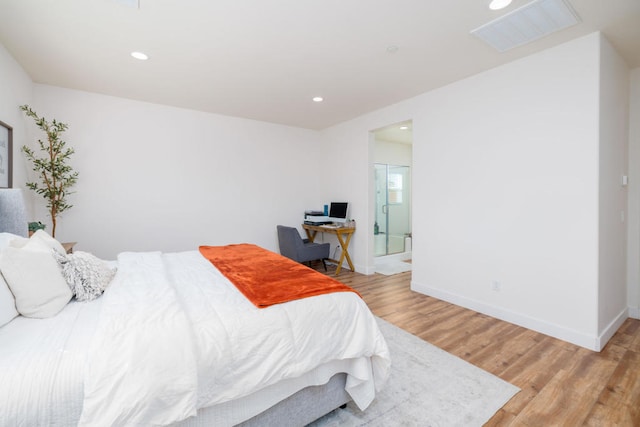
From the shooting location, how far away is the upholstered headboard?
2.03 meters

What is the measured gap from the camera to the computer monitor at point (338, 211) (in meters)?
4.68

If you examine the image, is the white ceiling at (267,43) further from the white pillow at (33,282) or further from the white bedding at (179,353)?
the white bedding at (179,353)

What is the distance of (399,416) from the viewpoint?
5.20 ft

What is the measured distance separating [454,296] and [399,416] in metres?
1.98

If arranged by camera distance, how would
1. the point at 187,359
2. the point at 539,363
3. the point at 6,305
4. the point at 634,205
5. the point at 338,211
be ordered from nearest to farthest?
1. the point at 187,359
2. the point at 6,305
3. the point at 539,363
4. the point at 634,205
5. the point at 338,211

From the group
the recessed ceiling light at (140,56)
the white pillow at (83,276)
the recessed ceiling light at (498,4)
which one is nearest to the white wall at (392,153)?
the recessed ceiling light at (498,4)

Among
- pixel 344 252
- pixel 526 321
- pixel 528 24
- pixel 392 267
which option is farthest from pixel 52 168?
pixel 526 321

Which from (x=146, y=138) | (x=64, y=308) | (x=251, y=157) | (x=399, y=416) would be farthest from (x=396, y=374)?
(x=146, y=138)

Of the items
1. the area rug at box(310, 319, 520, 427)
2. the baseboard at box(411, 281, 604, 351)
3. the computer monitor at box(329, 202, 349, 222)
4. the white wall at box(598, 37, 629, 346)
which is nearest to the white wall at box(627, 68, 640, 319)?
the white wall at box(598, 37, 629, 346)

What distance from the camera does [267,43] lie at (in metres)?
2.36

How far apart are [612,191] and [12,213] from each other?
16.1ft

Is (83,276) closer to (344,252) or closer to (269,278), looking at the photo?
(269,278)

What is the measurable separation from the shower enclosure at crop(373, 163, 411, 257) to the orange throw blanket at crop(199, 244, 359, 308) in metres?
3.60

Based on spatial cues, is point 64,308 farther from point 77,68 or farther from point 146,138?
point 146,138
